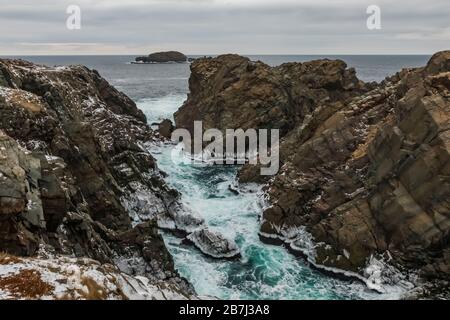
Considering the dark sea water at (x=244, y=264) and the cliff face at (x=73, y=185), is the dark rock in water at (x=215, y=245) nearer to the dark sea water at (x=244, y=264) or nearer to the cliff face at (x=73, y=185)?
the dark sea water at (x=244, y=264)

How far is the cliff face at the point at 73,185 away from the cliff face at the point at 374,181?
10.2 metres

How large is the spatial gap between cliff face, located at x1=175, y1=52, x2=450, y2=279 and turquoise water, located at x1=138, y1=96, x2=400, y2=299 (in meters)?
1.63

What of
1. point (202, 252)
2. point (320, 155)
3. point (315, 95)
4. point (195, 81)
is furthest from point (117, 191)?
point (195, 81)

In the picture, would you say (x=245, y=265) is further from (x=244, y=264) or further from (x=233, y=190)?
(x=233, y=190)

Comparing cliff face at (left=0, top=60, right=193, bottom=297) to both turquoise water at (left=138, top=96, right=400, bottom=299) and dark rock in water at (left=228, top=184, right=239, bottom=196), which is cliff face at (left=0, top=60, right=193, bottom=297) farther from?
dark rock in water at (left=228, top=184, right=239, bottom=196)

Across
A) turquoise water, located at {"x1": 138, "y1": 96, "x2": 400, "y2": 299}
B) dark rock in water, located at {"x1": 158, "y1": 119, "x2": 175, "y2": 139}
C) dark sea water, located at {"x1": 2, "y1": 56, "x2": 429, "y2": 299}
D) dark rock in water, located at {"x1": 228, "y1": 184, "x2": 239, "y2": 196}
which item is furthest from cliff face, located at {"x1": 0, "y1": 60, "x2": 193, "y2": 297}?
dark rock in water, located at {"x1": 158, "y1": 119, "x2": 175, "y2": 139}

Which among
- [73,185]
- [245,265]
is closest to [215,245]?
[245,265]

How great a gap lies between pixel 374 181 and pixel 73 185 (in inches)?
792

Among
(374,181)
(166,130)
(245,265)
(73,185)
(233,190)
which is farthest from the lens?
(166,130)

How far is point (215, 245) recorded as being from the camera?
30.5 metres

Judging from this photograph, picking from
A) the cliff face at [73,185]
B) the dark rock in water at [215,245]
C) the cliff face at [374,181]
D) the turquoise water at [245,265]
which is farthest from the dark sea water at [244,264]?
the cliff face at [73,185]

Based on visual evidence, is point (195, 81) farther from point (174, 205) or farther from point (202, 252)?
point (202, 252)

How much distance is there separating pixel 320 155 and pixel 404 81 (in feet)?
30.2

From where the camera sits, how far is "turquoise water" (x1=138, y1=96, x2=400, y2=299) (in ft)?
85.9
